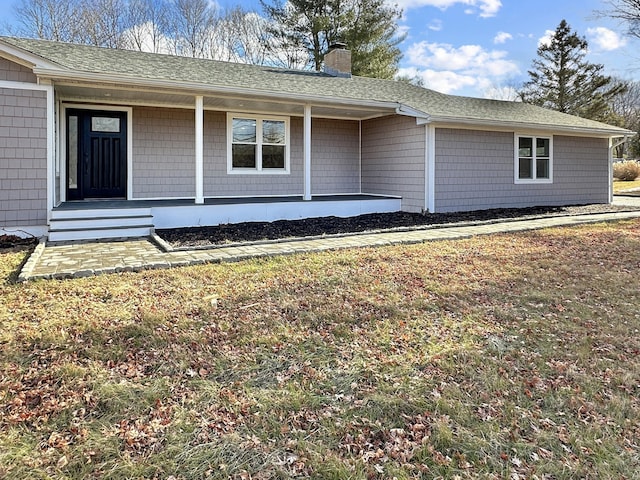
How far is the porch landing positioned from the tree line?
13.7m

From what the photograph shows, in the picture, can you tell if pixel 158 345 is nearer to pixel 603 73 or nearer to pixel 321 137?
pixel 321 137

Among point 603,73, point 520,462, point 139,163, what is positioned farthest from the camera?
point 603,73

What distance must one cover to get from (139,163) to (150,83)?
95.0 inches

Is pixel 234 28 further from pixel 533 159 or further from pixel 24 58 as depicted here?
pixel 24 58

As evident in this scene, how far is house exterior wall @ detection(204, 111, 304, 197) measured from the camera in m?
10.8

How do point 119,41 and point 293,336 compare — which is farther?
point 119,41

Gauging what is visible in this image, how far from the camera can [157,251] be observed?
6418 millimetres

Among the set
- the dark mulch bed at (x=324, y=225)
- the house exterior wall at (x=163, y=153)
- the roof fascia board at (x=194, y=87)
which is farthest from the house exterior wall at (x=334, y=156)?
the house exterior wall at (x=163, y=153)

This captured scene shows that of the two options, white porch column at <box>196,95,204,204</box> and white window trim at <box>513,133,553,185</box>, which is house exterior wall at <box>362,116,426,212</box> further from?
white porch column at <box>196,95,204,204</box>

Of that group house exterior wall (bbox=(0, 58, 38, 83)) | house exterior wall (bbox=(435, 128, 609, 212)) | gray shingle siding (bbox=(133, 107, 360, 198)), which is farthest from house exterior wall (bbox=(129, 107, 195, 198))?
house exterior wall (bbox=(435, 128, 609, 212))

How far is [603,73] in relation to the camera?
98.5 feet

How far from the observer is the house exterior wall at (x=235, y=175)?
10.8 m

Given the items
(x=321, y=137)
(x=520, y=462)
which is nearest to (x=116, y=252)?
(x=520, y=462)

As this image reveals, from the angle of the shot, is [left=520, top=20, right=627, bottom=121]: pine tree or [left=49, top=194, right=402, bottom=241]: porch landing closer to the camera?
[left=49, top=194, right=402, bottom=241]: porch landing
